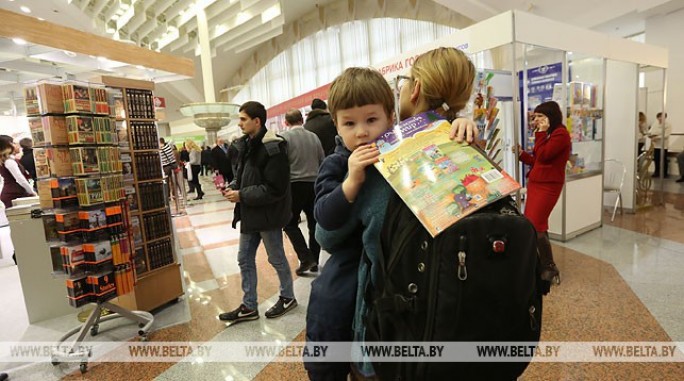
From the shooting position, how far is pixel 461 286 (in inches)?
27.3

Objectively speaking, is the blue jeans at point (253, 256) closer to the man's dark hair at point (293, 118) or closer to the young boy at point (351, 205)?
the man's dark hair at point (293, 118)

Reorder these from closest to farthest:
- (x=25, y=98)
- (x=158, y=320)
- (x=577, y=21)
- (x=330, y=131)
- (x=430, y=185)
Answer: (x=430, y=185)
(x=25, y=98)
(x=158, y=320)
(x=330, y=131)
(x=577, y=21)

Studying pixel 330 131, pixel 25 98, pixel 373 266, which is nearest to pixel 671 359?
pixel 373 266

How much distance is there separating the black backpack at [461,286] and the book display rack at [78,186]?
2.21 m

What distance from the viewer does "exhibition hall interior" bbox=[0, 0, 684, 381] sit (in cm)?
76

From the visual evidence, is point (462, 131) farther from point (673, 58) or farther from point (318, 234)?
point (673, 58)

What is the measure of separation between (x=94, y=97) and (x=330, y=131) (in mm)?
2211

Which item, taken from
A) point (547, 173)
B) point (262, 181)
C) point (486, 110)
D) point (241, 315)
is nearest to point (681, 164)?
point (486, 110)

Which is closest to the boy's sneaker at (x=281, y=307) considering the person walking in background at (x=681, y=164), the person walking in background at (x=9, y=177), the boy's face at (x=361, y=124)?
the boy's face at (x=361, y=124)

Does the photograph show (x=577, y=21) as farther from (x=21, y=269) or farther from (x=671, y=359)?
(x=21, y=269)

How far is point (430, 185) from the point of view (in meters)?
0.73

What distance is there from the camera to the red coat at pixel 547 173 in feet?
9.86

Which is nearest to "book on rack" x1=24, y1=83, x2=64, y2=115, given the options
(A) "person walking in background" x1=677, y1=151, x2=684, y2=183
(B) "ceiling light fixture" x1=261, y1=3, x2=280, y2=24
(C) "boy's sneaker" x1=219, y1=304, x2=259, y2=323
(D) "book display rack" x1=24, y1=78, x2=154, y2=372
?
(D) "book display rack" x1=24, y1=78, x2=154, y2=372

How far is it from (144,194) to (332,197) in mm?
2531
